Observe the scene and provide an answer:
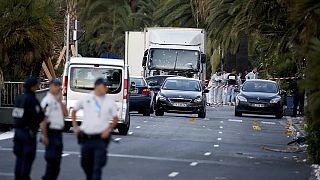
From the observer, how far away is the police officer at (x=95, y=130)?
43.0ft

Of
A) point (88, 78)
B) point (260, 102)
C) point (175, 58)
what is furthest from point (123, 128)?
point (175, 58)

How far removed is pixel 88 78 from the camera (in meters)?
27.2

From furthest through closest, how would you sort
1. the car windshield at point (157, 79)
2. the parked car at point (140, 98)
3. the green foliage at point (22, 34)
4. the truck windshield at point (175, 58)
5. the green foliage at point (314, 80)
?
the truck windshield at point (175, 58) < the car windshield at point (157, 79) < the parked car at point (140, 98) < the green foliage at point (22, 34) < the green foliage at point (314, 80)

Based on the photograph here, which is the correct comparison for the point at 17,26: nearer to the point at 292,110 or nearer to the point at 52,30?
the point at 52,30

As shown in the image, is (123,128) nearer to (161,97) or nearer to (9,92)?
(9,92)

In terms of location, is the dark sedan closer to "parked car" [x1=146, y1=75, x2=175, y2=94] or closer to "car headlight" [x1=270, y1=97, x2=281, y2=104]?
"car headlight" [x1=270, y1=97, x2=281, y2=104]

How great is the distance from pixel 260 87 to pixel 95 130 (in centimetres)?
2879

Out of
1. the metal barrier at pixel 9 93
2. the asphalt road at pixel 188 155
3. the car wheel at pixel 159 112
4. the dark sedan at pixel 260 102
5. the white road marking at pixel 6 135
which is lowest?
the asphalt road at pixel 188 155

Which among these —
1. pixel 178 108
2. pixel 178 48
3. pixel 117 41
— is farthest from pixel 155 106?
pixel 117 41

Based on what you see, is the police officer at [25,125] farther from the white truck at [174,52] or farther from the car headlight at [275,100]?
the white truck at [174,52]

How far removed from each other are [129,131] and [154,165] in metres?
9.83

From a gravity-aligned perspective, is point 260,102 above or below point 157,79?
below

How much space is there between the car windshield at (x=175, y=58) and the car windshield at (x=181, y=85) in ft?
16.2

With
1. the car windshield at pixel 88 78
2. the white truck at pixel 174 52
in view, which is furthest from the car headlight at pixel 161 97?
the car windshield at pixel 88 78
